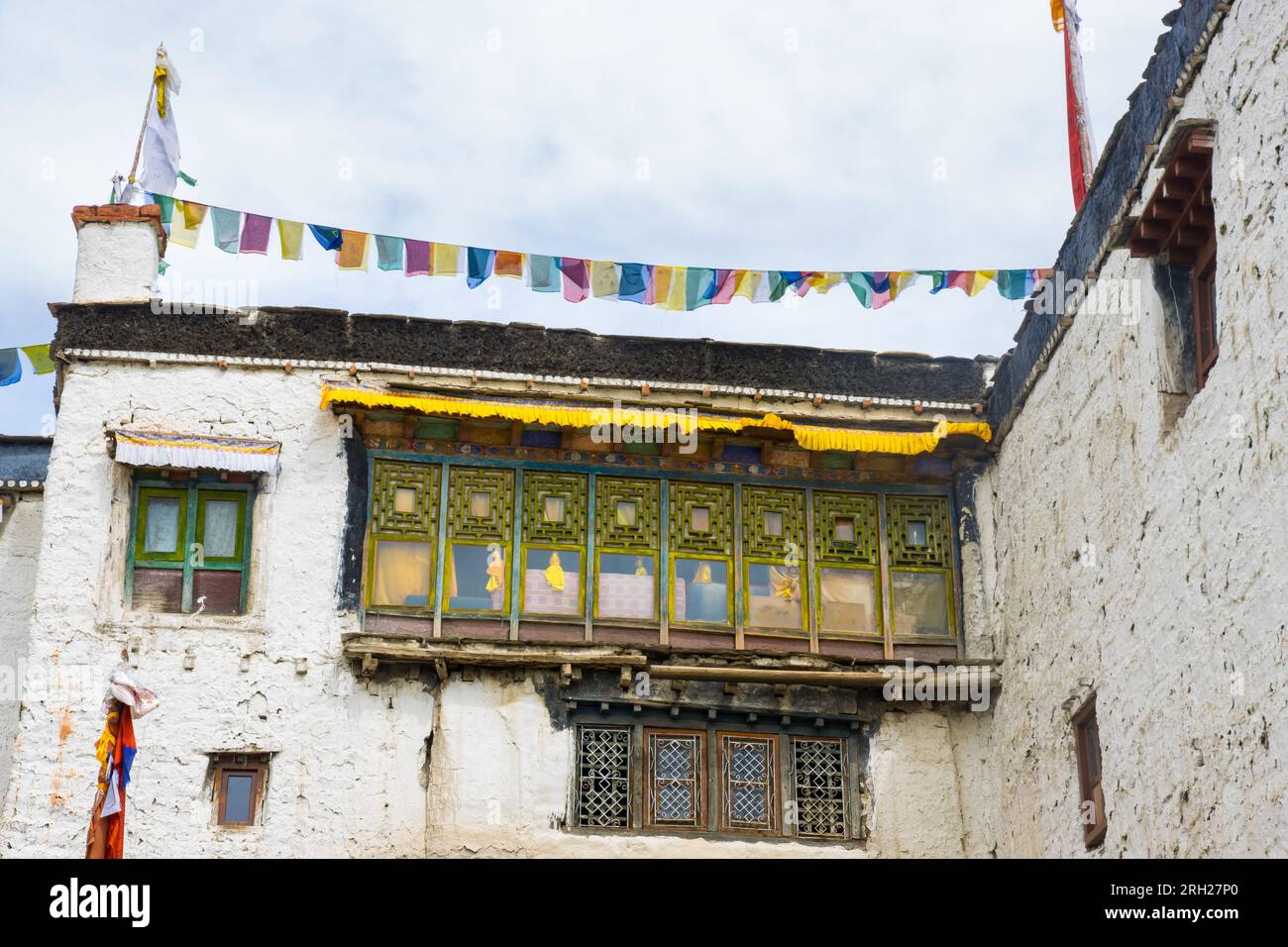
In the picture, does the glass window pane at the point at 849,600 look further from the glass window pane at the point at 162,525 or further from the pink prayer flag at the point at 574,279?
the glass window pane at the point at 162,525

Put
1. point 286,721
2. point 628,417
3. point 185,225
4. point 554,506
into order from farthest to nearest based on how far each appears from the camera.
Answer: point 185,225
point 554,506
point 628,417
point 286,721

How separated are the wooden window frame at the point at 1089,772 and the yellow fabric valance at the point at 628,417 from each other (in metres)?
2.95

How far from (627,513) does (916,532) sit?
7.80 feet

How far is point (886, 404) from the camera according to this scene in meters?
15.8

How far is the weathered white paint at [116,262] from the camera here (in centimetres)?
1551

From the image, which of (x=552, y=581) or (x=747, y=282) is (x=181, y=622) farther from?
(x=747, y=282)

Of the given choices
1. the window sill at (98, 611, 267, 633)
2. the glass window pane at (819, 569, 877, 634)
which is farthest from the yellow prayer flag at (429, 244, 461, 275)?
the glass window pane at (819, 569, 877, 634)

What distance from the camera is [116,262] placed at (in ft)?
51.5

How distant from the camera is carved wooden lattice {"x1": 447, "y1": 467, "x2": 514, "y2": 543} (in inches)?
601

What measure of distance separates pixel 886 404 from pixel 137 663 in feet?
20.3

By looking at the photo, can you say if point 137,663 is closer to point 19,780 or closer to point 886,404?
point 19,780

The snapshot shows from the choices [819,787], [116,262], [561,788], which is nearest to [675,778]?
[561,788]
